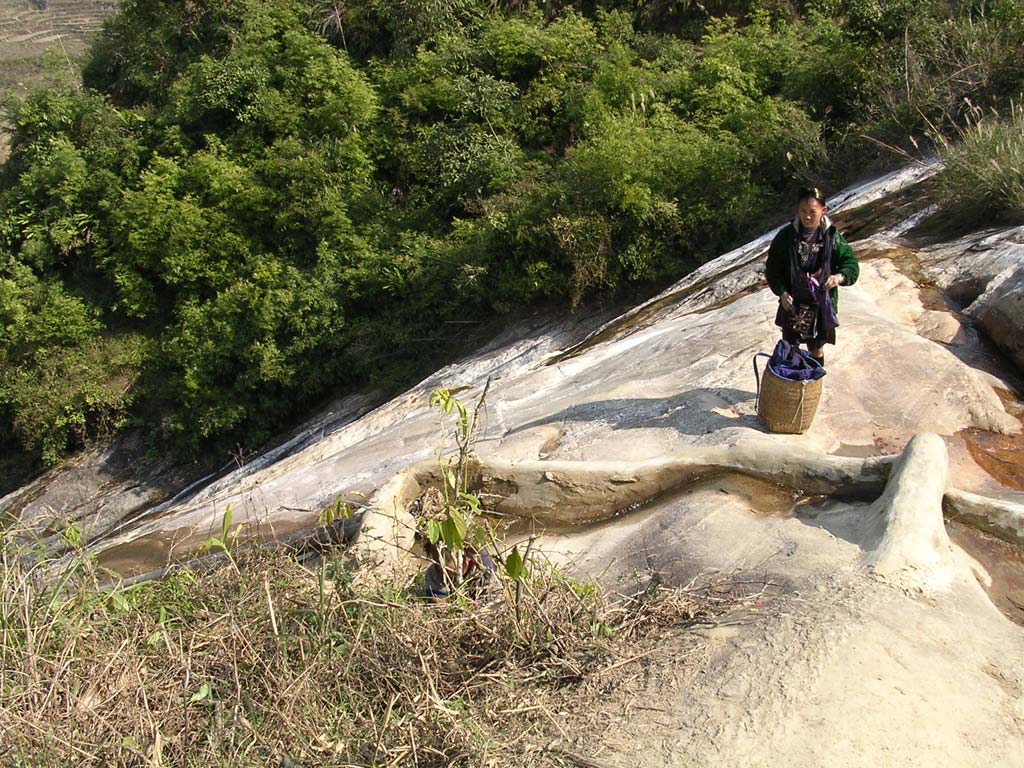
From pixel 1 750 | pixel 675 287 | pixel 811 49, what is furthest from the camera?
pixel 811 49

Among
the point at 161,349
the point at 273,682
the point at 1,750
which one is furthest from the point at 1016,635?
the point at 161,349

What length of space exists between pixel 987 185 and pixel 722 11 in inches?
359

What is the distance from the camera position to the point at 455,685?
2.99 meters

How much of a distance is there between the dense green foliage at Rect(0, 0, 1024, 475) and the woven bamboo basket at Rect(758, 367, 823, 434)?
18.8ft

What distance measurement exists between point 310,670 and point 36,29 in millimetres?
66604

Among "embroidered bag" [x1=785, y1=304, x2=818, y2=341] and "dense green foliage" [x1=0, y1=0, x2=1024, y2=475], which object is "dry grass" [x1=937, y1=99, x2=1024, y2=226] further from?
"embroidered bag" [x1=785, y1=304, x2=818, y2=341]

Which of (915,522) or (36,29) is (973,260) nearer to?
(915,522)

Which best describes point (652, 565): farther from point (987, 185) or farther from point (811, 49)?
point (811, 49)

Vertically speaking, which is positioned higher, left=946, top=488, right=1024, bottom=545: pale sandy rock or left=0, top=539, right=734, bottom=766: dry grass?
left=0, top=539, right=734, bottom=766: dry grass

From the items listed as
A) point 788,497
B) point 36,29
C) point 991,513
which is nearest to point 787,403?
point 788,497

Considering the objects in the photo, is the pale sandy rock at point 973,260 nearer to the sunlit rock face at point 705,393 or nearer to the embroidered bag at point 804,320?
the sunlit rock face at point 705,393

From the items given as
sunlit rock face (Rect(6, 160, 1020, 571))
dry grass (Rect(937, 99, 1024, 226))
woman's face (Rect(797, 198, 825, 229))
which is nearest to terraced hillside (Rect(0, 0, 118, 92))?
sunlit rock face (Rect(6, 160, 1020, 571))

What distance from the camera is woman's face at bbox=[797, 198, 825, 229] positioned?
440cm

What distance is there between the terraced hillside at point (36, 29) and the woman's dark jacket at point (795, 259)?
49.9 m
